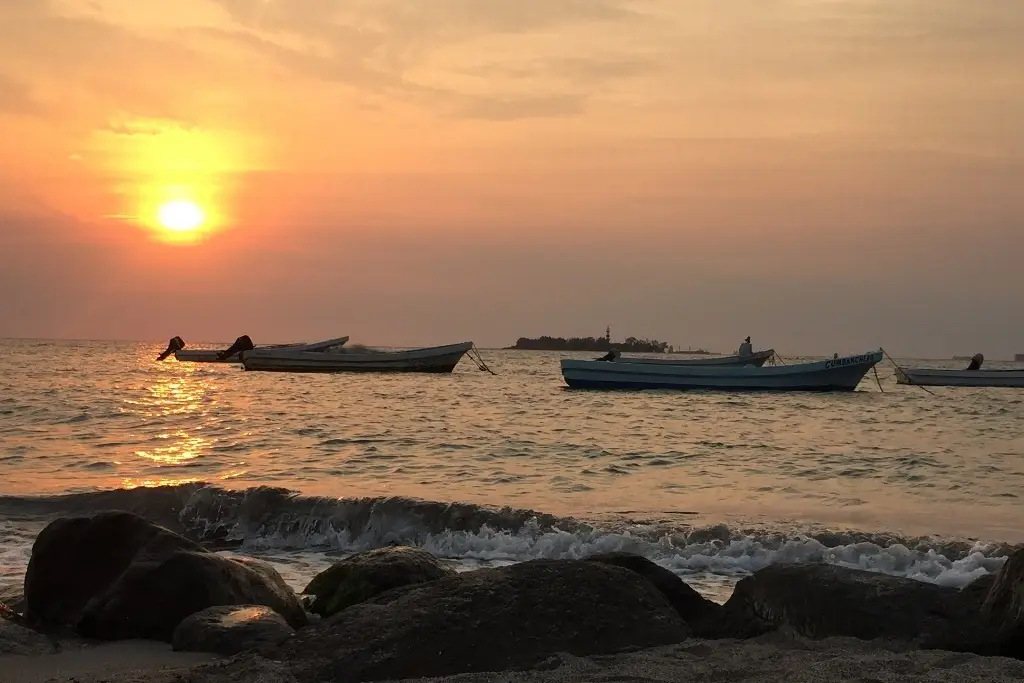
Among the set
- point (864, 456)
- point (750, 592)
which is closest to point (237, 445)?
point (864, 456)

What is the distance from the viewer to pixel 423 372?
55812 mm

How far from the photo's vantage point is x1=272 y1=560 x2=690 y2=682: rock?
15.9 ft

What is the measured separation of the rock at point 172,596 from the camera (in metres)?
6.25

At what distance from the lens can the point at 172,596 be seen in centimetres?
640

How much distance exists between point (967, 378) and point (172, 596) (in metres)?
48.8

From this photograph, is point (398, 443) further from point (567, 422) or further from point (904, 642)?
point (904, 642)

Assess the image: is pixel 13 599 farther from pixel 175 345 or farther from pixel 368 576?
pixel 175 345

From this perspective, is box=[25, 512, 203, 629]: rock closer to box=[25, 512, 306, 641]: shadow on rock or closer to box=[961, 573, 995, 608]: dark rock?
box=[25, 512, 306, 641]: shadow on rock

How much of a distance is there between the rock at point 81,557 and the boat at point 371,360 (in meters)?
48.2

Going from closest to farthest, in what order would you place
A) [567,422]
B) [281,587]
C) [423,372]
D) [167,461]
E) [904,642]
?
[904,642] < [281,587] < [167,461] < [567,422] < [423,372]

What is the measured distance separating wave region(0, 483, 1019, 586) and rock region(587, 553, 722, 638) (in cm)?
276

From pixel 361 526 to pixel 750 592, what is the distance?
259 inches

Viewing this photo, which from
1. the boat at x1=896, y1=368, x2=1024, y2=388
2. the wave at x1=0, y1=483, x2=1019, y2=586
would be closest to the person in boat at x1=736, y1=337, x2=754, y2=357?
the boat at x1=896, y1=368, x2=1024, y2=388

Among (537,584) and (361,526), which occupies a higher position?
(537,584)
